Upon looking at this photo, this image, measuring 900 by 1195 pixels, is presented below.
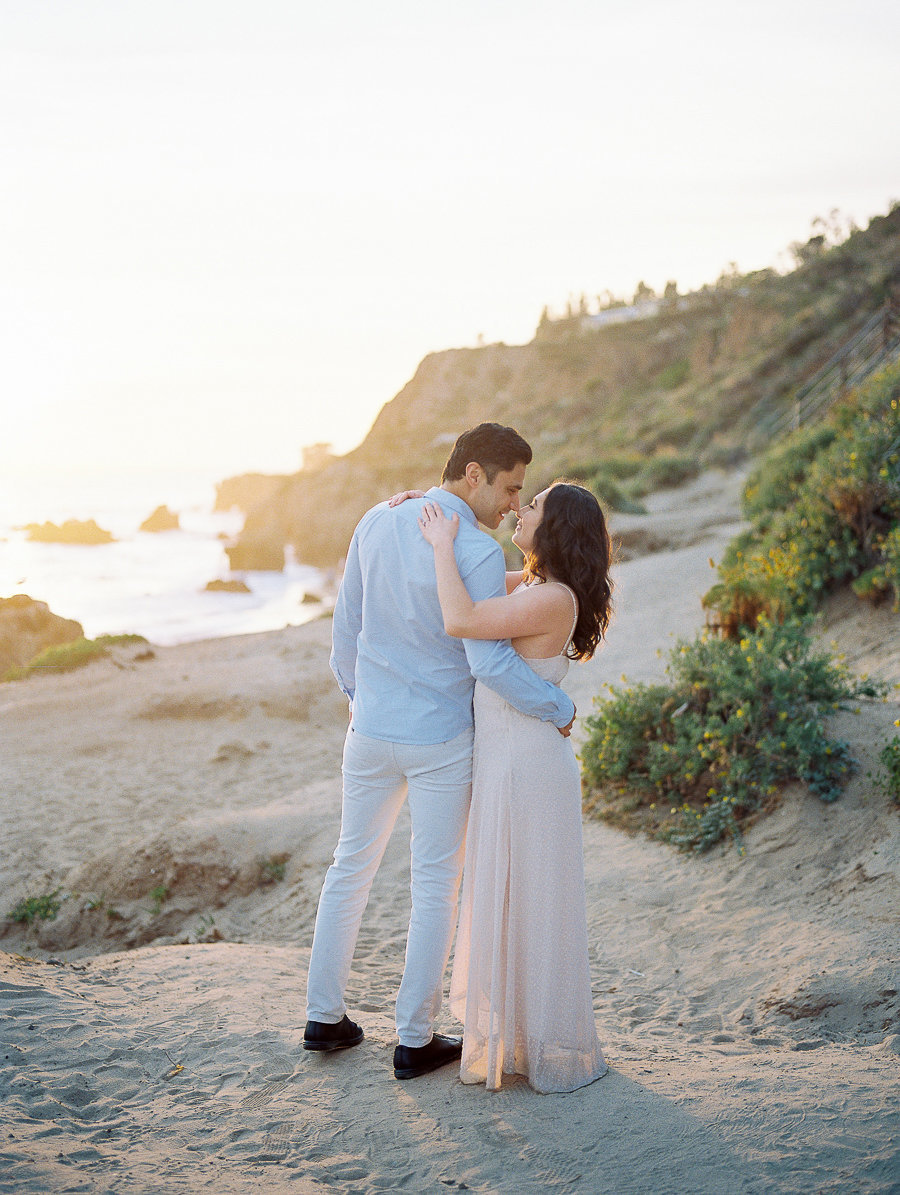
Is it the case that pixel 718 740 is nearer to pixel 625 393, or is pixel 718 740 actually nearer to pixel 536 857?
pixel 536 857

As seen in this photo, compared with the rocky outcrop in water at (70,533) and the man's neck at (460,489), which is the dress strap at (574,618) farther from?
the rocky outcrop in water at (70,533)

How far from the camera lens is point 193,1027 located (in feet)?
11.6

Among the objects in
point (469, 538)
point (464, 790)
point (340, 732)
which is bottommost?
point (340, 732)

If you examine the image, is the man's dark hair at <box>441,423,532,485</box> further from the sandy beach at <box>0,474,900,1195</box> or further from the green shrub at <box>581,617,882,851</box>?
the green shrub at <box>581,617,882,851</box>

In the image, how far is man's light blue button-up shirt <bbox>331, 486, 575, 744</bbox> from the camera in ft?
8.95

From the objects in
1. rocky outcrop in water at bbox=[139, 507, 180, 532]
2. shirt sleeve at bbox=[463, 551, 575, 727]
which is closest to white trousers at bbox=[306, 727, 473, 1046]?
shirt sleeve at bbox=[463, 551, 575, 727]

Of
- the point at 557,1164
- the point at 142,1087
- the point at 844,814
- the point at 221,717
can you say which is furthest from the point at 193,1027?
the point at 221,717

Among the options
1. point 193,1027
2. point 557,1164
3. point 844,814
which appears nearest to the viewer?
point 557,1164

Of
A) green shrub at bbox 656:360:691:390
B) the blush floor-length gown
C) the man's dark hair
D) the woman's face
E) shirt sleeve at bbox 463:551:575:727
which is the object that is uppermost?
green shrub at bbox 656:360:691:390

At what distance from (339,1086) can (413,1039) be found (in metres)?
0.30

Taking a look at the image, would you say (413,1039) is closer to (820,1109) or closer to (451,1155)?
(451,1155)

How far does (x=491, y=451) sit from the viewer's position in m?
2.83

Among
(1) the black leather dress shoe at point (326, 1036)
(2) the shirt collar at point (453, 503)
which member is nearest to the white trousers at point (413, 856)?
(1) the black leather dress shoe at point (326, 1036)

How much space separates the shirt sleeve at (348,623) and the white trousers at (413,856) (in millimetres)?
316
